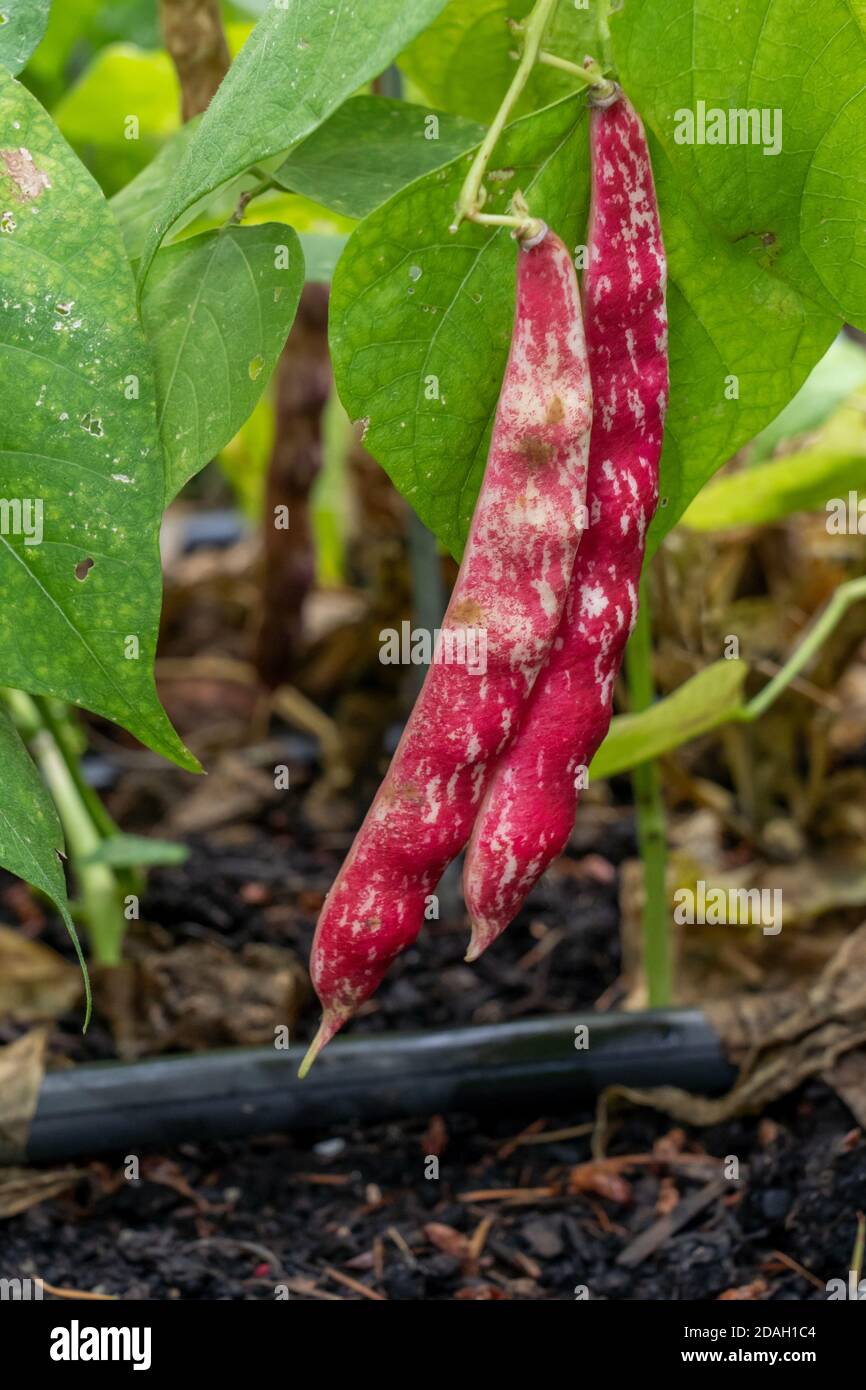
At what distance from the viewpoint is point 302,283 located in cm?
68

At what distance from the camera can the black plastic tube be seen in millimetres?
1112

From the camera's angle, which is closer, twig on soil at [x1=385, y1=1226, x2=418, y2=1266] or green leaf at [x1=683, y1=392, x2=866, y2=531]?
twig on soil at [x1=385, y1=1226, x2=418, y2=1266]

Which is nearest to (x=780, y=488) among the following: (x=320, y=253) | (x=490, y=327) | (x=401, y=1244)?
(x=320, y=253)

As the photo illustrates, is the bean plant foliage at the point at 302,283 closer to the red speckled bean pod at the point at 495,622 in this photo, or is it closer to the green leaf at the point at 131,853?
the red speckled bean pod at the point at 495,622

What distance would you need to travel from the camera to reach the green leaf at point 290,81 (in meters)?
0.58

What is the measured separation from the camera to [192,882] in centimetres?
159

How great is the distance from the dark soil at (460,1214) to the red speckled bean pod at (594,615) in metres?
0.44

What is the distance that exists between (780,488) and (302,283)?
0.68 meters

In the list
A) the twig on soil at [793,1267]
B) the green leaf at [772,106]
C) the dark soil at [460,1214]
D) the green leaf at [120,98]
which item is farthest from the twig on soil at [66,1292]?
the green leaf at [120,98]

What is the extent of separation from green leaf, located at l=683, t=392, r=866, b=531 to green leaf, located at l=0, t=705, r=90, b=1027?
2.41ft

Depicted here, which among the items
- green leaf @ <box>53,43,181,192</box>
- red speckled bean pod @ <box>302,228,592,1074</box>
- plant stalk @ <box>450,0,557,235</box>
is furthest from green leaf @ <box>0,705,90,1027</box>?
green leaf @ <box>53,43,181,192</box>

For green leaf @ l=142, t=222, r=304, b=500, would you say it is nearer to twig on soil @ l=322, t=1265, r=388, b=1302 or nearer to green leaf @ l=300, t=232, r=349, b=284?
green leaf @ l=300, t=232, r=349, b=284

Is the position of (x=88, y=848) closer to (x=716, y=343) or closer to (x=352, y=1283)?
(x=352, y=1283)

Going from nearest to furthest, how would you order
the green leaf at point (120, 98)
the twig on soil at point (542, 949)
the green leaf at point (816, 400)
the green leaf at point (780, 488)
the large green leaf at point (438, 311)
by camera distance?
1. the large green leaf at point (438, 311)
2. the green leaf at point (780, 488)
3. the green leaf at point (816, 400)
4. the twig on soil at point (542, 949)
5. the green leaf at point (120, 98)
